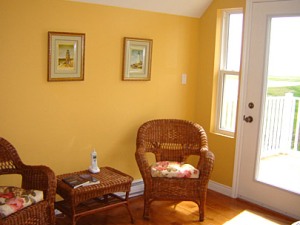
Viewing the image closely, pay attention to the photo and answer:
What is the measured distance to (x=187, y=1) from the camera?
12.5 feet

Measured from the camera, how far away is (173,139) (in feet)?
12.3

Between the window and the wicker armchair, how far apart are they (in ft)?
6.92

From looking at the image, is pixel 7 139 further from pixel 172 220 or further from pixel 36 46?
pixel 172 220

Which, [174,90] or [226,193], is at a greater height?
[174,90]

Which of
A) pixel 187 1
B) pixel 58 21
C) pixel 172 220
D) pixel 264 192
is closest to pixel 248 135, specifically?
pixel 264 192

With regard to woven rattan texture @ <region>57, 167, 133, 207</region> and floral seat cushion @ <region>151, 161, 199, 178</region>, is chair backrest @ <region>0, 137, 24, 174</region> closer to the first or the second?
woven rattan texture @ <region>57, 167, 133, 207</region>

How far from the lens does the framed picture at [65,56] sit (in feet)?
10.2

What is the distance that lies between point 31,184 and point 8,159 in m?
0.26

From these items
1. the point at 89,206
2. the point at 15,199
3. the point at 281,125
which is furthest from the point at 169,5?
the point at 15,199

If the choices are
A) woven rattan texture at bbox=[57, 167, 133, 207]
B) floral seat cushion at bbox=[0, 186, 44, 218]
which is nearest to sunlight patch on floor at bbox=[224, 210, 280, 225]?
woven rattan texture at bbox=[57, 167, 133, 207]

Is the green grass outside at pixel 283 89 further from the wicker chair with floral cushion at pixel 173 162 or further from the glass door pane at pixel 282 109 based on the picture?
the wicker chair with floral cushion at pixel 173 162

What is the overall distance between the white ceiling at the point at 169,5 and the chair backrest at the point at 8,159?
1.38 meters

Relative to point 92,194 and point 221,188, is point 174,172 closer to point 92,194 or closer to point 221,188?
point 92,194

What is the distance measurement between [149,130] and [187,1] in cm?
137
